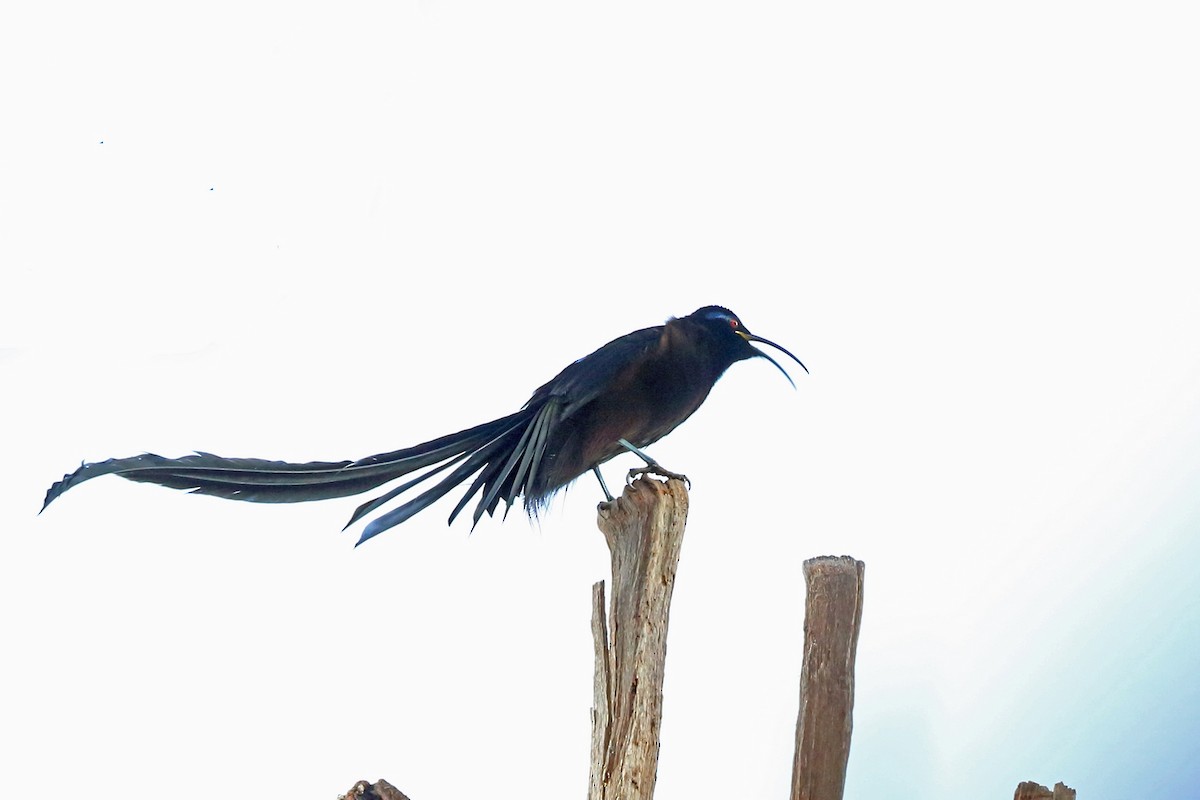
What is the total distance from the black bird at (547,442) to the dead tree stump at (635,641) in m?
0.11

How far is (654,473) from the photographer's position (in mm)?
1614

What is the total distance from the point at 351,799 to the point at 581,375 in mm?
663

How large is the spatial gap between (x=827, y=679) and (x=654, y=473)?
1.30ft

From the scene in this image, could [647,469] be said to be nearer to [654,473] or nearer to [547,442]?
[654,473]

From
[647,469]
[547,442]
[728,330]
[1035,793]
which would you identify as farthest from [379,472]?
[1035,793]

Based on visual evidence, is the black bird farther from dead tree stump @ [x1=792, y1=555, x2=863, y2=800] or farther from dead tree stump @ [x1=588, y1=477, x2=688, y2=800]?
dead tree stump @ [x1=792, y1=555, x2=863, y2=800]

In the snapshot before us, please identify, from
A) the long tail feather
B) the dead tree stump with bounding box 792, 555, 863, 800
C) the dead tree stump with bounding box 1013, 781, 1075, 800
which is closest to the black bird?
the long tail feather

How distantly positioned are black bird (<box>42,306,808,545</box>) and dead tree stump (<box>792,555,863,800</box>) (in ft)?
1.00

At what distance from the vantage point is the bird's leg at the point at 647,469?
1.56 metres

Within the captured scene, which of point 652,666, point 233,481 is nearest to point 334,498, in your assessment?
point 233,481

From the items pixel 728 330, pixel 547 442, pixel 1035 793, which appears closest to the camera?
pixel 1035 793

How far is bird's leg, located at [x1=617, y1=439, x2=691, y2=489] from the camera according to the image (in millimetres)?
1560

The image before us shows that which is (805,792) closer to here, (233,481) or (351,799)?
(351,799)

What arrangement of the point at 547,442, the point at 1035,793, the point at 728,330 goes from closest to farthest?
the point at 1035,793 < the point at 547,442 < the point at 728,330
